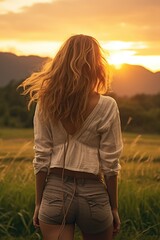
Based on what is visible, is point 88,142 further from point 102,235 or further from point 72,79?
point 102,235

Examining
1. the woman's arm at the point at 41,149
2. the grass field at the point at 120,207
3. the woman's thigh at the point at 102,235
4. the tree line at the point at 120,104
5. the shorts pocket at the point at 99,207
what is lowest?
the tree line at the point at 120,104

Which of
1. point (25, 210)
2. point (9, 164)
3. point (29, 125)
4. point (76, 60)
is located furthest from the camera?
point (29, 125)

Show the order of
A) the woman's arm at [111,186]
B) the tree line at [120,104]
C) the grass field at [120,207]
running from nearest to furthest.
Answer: the woman's arm at [111,186]
the grass field at [120,207]
the tree line at [120,104]

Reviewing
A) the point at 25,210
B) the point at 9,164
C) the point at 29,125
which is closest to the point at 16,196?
the point at 25,210

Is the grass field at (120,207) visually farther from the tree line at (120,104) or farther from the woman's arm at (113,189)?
the tree line at (120,104)

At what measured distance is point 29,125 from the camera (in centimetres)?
1805

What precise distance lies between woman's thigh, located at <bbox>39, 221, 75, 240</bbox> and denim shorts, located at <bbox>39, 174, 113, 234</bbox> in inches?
0.9

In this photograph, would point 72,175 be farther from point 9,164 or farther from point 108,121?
point 9,164

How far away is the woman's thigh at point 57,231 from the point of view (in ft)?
9.69

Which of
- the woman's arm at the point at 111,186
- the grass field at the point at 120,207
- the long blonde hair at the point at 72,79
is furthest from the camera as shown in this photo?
the grass field at the point at 120,207

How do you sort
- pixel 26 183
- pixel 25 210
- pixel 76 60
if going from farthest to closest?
1. pixel 26 183
2. pixel 25 210
3. pixel 76 60

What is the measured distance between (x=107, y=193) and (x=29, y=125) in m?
15.1

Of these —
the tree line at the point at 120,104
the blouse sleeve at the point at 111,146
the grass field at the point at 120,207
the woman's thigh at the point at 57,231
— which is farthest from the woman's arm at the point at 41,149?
the tree line at the point at 120,104

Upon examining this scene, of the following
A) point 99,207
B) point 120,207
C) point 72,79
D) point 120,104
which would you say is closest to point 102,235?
point 99,207
